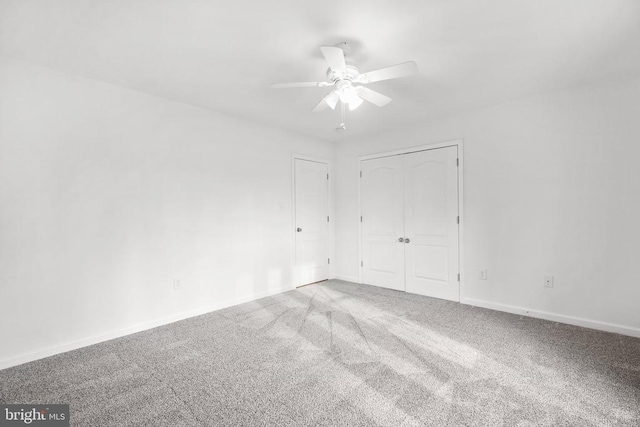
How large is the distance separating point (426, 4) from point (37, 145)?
122 inches

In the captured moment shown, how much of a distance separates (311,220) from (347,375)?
2.94m

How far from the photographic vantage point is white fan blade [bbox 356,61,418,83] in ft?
6.57

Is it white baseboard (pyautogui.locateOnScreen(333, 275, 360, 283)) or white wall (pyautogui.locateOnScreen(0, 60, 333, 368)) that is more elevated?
white wall (pyautogui.locateOnScreen(0, 60, 333, 368))

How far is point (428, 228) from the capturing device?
13.4 feet

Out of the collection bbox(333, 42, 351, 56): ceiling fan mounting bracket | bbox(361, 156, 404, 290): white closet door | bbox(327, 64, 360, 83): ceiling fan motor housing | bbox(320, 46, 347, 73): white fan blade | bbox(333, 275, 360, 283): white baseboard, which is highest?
bbox(333, 42, 351, 56): ceiling fan mounting bracket

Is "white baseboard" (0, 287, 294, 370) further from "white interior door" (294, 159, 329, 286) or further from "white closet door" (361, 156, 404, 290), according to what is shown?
"white closet door" (361, 156, 404, 290)

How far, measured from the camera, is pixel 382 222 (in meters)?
4.61

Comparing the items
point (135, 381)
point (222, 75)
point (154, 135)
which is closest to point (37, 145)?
point (154, 135)

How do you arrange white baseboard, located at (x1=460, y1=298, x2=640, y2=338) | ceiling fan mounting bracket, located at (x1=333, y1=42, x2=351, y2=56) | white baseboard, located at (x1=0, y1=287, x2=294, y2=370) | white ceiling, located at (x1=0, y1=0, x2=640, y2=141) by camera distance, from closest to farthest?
1. white ceiling, located at (x1=0, y1=0, x2=640, y2=141)
2. ceiling fan mounting bracket, located at (x1=333, y1=42, x2=351, y2=56)
3. white baseboard, located at (x1=0, y1=287, x2=294, y2=370)
4. white baseboard, located at (x1=460, y1=298, x2=640, y2=338)

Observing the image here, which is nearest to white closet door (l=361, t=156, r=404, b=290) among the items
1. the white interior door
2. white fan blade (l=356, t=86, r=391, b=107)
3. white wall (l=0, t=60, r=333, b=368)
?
the white interior door

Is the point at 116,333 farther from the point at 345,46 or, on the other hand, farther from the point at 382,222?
the point at 382,222

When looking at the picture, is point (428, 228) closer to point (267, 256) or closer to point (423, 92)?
point (423, 92)

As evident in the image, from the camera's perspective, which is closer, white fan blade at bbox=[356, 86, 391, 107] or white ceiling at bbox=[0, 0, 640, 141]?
white ceiling at bbox=[0, 0, 640, 141]

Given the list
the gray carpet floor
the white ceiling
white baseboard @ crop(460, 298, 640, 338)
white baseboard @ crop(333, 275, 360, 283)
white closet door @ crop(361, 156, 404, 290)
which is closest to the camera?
the gray carpet floor
